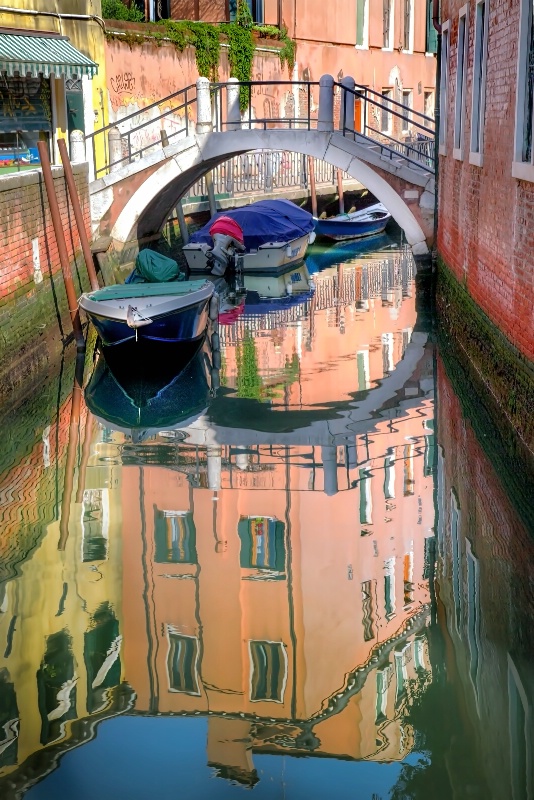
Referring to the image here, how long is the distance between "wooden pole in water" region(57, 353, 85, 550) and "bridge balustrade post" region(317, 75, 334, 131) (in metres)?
5.62

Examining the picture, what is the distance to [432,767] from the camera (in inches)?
162

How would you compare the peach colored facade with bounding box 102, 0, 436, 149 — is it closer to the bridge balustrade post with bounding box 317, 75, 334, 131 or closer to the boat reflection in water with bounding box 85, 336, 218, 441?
the bridge balustrade post with bounding box 317, 75, 334, 131

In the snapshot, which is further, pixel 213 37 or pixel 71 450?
pixel 213 37

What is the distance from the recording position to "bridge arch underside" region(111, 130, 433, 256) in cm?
1512

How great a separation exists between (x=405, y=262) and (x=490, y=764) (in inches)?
619

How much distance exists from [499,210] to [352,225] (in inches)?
536

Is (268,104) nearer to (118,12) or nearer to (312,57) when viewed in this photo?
(312,57)

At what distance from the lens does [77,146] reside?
1471 cm

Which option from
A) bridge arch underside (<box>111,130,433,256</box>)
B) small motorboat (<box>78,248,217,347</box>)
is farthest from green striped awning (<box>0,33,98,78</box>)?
small motorboat (<box>78,248,217,347</box>)

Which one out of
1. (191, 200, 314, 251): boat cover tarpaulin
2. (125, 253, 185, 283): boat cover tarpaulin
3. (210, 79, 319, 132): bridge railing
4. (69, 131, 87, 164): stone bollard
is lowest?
(191, 200, 314, 251): boat cover tarpaulin

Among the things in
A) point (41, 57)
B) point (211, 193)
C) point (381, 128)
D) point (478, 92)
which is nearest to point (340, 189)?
point (381, 128)

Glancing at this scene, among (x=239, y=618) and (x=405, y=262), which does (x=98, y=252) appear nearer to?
(x=405, y=262)

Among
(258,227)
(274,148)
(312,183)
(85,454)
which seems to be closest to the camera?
(85,454)

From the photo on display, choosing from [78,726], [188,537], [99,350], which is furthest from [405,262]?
[78,726]
